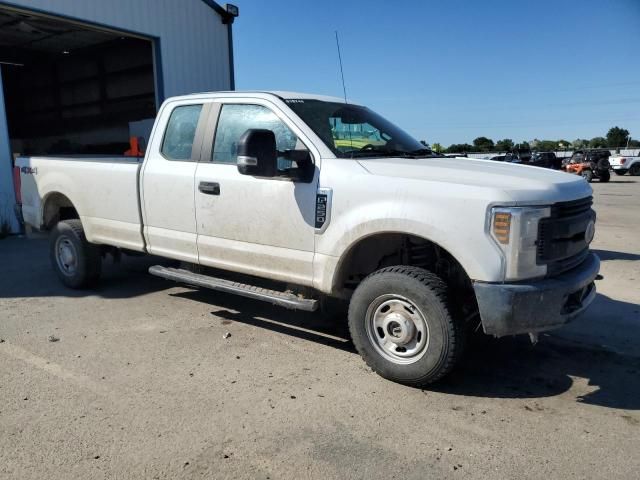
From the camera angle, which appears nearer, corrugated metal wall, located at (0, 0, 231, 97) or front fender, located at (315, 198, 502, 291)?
front fender, located at (315, 198, 502, 291)

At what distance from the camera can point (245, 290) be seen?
14.6ft

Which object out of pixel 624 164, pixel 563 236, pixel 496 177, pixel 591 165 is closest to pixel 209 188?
pixel 496 177

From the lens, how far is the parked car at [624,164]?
31.4 m

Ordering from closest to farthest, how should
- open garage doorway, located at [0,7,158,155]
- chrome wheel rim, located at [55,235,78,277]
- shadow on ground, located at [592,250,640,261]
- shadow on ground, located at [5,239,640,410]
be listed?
shadow on ground, located at [5,239,640,410], chrome wheel rim, located at [55,235,78,277], shadow on ground, located at [592,250,640,261], open garage doorway, located at [0,7,158,155]

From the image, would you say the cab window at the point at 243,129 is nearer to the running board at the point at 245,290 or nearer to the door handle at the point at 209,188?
the door handle at the point at 209,188

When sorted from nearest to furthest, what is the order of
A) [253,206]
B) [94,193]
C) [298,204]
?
[298,204] → [253,206] → [94,193]

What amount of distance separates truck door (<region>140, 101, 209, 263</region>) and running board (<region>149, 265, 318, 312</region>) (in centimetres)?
17

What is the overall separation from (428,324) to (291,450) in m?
1.22

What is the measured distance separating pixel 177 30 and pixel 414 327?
12.2m

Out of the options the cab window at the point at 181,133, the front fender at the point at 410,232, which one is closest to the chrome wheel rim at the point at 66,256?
the cab window at the point at 181,133

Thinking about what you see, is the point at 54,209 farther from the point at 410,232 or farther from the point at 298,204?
the point at 410,232

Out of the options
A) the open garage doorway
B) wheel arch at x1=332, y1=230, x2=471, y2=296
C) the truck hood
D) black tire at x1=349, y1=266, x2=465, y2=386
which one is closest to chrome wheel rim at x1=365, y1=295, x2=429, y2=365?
black tire at x1=349, y1=266, x2=465, y2=386

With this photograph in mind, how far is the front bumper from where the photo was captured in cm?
318

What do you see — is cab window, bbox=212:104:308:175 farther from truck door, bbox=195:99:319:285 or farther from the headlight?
the headlight
